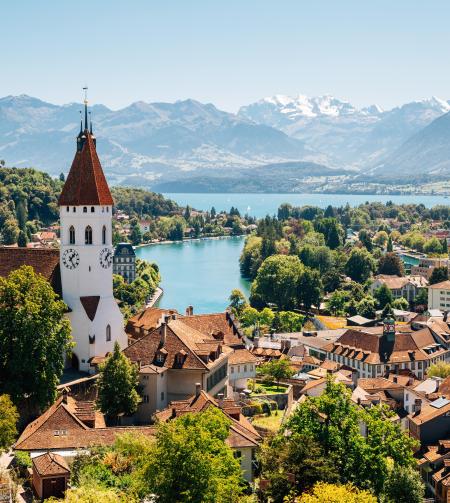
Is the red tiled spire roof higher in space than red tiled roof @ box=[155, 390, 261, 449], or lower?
higher

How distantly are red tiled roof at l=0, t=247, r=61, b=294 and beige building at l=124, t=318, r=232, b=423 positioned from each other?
468 cm

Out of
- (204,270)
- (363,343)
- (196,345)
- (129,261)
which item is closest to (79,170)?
(196,345)

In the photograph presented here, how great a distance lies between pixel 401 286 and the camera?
90812 millimetres

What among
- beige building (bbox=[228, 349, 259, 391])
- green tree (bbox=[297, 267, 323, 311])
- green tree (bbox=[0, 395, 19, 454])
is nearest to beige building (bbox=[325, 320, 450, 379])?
beige building (bbox=[228, 349, 259, 391])

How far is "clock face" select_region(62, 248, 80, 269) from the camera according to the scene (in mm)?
35938

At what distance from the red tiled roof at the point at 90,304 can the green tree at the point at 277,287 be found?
45.7 metres

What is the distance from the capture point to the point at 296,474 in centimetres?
2494

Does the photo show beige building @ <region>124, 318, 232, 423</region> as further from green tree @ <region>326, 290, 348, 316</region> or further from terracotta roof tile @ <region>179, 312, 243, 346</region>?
green tree @ <region>326, 290, 348, 316</region>

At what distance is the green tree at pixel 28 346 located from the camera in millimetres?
29812

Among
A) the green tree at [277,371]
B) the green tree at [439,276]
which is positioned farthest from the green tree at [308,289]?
the green tree at [277,371]

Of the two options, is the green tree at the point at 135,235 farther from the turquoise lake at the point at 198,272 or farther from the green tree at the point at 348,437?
the green tree at the point at 348,437

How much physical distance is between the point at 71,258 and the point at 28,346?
6.51m

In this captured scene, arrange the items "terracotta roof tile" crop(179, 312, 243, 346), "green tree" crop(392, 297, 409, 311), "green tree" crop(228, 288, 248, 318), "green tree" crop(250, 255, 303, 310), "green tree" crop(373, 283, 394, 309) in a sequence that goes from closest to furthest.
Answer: "terracotta roof tile" crop(179, 312, 243, 346)
"green tree" crop(228, 288, 248, 318)
"green tree" crop(250, 255, 303, 310)
"green tree" crop(373, 283, 394, 309)
"green tree" crop(392, 297, 409, 311)

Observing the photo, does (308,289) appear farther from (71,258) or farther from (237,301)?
(71,258)
